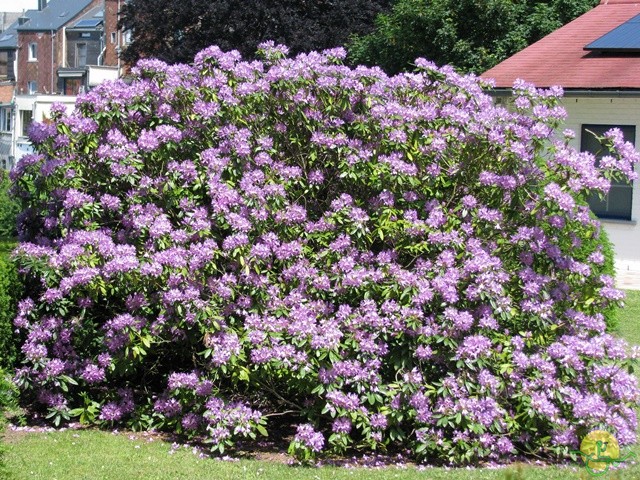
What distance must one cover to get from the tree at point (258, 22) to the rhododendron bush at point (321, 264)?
78.4ft

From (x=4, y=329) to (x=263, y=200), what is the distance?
2336 millimetres

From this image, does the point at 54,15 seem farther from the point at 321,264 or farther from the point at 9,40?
the point at 321,264

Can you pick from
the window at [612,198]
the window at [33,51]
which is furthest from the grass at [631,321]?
the window at [33,51]

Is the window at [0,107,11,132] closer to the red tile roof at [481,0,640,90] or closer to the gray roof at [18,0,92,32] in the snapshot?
the gray roof at [18,0,92,32]

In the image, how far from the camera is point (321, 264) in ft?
24.0

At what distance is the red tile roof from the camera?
58.7ft

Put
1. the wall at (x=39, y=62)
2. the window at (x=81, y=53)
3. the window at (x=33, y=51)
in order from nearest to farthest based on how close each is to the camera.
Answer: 1. the window at (x=81, y=53)
2. the wall at (x=39, y=62)
3. the window at (x=33, y=51)

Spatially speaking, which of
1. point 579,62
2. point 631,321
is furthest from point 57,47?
point 631,321

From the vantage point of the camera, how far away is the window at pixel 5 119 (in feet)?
222

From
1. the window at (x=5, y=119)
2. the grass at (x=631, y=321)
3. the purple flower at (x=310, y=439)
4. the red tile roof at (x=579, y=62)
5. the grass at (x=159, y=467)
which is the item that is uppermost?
the red tile roof at (x=579, y=62)

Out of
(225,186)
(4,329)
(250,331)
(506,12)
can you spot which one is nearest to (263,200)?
(225,186)

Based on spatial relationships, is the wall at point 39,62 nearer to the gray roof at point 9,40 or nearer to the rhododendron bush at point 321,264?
the gray roof at point 9,40

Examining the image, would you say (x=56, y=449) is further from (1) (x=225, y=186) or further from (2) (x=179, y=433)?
(1) (x=225, y=186)

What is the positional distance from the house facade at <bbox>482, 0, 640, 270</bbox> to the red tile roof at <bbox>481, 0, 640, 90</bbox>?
0.06 ft
